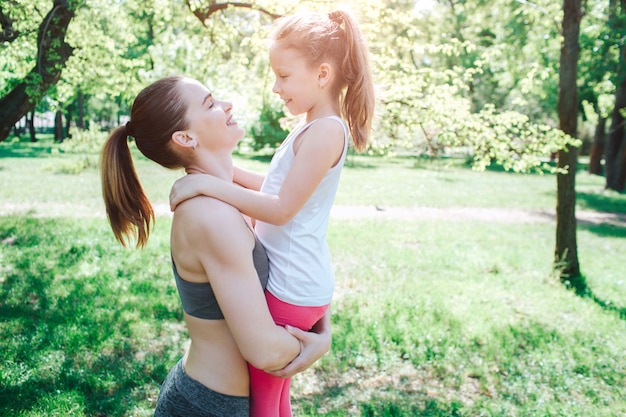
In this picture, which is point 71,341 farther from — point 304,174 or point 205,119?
point 304,174

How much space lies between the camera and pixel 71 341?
5.23m

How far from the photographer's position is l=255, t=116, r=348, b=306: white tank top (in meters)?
1.84

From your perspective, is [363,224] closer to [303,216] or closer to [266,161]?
[303,216]

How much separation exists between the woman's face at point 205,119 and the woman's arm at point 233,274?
0.31 m

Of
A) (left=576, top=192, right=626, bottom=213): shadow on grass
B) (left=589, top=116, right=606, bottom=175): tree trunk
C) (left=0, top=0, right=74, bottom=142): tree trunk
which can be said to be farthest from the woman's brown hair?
(left=589, top=116, right=606, bottom=175): tree trunk

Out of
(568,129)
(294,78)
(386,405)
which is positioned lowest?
(386,405)

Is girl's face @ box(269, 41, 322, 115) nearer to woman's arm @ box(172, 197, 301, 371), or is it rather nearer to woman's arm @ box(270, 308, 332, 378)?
woman's arm @ box(172, 197, 301, 371)

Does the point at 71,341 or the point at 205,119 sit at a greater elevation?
the point at 205,119

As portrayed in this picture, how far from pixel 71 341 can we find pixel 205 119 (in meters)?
4.27

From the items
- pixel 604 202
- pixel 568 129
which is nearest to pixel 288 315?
pixel 568 129

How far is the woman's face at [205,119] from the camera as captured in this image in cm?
189

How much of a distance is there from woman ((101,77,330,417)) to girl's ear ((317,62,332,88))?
392 millimetres

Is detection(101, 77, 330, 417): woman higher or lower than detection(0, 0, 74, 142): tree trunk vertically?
lower

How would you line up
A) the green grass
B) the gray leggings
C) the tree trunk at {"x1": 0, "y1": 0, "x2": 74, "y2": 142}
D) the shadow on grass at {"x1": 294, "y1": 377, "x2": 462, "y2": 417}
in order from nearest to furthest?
the gray leggings, the shadow on grass at {"x1": 294, "y1": 377, "x2": 462, "y2": 417}, the green grass, the tree trunk at {"x1": 0, "y1": 0, "x2": 74, "y2": 142}
